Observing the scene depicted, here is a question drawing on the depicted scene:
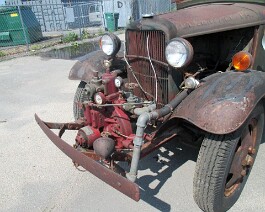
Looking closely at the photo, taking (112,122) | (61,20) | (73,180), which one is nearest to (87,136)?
(112,122)

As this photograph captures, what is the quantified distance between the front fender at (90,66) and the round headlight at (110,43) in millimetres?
233

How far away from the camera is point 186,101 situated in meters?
2.33

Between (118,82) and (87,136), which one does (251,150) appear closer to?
(118,82)

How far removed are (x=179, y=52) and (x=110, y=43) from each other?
3.46 ft

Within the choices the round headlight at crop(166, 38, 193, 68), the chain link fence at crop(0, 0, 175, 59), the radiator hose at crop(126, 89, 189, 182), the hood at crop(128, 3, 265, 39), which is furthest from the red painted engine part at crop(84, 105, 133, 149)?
the chain link fence at crop(0, 0, 175, 59)

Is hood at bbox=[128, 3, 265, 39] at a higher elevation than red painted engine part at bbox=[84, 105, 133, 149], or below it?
higher

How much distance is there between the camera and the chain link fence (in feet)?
39.2

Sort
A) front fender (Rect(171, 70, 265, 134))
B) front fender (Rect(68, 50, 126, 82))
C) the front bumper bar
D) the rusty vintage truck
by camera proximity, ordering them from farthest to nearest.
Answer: front fender (Rect(68, 50, 126, 82)) → the rusty vintage truck → front fender (Rect(171, 70, 265, 134)) → the front bumper bar

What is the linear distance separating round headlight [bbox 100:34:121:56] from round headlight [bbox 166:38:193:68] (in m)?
0.91

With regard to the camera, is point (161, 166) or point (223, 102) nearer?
point (223, 102)

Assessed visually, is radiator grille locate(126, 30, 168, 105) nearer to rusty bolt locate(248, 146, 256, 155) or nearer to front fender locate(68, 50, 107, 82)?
front fender locate(68, 50, 107, 82)

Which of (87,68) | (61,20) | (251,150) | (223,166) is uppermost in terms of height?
(87,68)

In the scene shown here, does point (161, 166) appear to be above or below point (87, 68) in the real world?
below

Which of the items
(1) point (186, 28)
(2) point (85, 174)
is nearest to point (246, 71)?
(1) point (186, 28)
